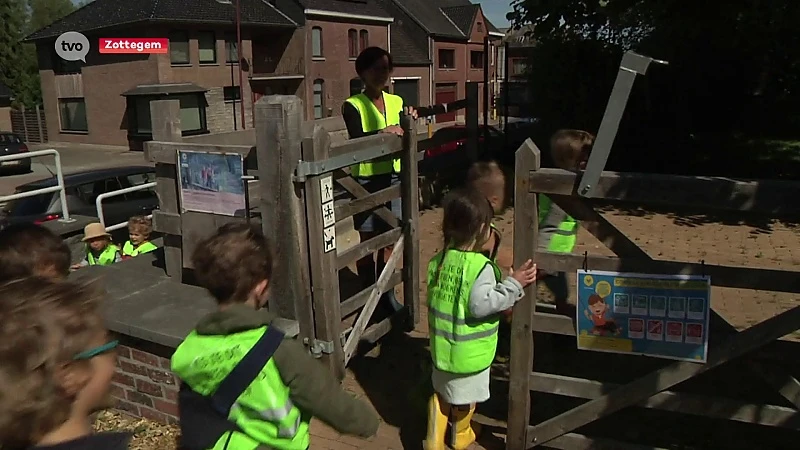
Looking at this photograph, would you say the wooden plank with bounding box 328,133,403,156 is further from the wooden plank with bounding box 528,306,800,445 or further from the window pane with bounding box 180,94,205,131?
the window pane with bounding box 180,94,205,131

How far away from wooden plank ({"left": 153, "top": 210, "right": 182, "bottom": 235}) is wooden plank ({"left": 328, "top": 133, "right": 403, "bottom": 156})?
47.8 inches

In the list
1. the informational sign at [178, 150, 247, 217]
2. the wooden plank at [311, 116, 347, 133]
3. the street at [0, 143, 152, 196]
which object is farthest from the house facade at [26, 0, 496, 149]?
the informational sign at [178, 150, 247, 217]

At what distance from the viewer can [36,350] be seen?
4.96ft

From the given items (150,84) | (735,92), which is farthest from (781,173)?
(150,84)

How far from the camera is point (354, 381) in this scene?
507 centimetres

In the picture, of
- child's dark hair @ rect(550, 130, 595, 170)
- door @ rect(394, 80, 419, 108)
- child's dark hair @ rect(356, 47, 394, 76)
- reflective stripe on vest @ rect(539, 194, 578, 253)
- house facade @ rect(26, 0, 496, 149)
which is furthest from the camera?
door @ rect(394, 80, 419, 108)

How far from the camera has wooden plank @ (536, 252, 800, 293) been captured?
3183 millimetres

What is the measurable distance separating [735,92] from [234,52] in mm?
Result: 22537

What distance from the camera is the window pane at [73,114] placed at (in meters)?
36.2

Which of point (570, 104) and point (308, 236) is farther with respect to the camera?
point (570, 104)

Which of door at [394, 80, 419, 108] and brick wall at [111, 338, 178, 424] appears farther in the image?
door at [394, 80, 419, 108]

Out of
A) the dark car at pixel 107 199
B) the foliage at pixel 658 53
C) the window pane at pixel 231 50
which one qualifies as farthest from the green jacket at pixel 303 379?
the window pane at pixel 231 50

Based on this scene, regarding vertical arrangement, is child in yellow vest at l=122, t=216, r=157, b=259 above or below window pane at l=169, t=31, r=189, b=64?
below

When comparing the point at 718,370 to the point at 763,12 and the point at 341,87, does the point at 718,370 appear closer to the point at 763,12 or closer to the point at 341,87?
the point at 763,12
